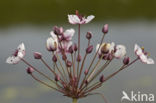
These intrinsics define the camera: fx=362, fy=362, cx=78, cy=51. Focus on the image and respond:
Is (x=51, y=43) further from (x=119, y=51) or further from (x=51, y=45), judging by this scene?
(x=119, y=51)

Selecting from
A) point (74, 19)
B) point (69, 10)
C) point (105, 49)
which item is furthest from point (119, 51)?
point (69, 10)

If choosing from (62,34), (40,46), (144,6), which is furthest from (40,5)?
(62,34)

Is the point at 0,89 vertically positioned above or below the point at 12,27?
above

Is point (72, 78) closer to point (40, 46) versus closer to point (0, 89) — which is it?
point (0, 89)

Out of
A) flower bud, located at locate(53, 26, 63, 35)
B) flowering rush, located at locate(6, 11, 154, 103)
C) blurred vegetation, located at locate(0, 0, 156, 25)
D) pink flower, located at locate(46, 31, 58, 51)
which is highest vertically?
flower bud, located at locate(53, 26, 63, 35)

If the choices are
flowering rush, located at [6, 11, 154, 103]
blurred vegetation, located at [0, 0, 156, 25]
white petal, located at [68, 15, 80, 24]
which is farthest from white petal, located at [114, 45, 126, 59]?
blurred vegetation, located at [0, 0, 156, 25]

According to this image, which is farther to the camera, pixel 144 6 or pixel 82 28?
pixel 144 6

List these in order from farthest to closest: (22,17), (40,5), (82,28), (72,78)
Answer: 1. (40,5)
2. (22,17)
3. (82,28)
4. (72,78)

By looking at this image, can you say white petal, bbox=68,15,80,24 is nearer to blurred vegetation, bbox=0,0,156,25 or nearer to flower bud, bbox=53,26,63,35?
flower bud, bbox=53,26,63,35
